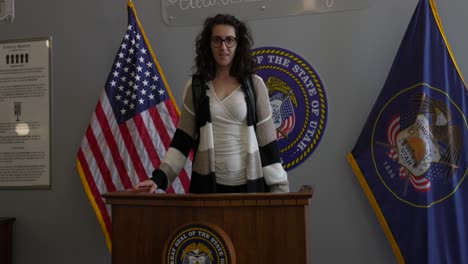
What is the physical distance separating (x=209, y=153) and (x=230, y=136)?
10cm

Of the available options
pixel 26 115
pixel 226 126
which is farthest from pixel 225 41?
pixel 26 115

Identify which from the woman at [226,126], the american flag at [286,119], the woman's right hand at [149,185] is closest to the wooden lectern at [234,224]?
the woman's right hand at [149,185]

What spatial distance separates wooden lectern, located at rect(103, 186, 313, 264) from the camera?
117cm

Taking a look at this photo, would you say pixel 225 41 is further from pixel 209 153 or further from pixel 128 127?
pixel 128 127

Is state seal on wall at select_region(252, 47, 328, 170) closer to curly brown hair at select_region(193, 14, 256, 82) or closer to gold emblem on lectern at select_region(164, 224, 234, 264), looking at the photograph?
curly brown hair at select_region(193, 14, 256, 82)

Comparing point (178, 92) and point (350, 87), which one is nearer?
point (350, 87)

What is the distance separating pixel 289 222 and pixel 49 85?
223cm

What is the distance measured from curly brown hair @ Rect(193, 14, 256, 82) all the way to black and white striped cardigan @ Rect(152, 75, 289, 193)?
0.19 ft

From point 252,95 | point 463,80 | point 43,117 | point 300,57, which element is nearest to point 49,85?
point 43,117

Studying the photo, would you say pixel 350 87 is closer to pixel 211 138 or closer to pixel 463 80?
pixel 463 80

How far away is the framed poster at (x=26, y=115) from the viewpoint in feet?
9.45

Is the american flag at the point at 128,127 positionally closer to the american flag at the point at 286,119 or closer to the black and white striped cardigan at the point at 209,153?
the american flag at the point at 286,119

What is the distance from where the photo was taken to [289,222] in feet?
3.85

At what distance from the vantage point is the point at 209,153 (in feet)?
5.16
